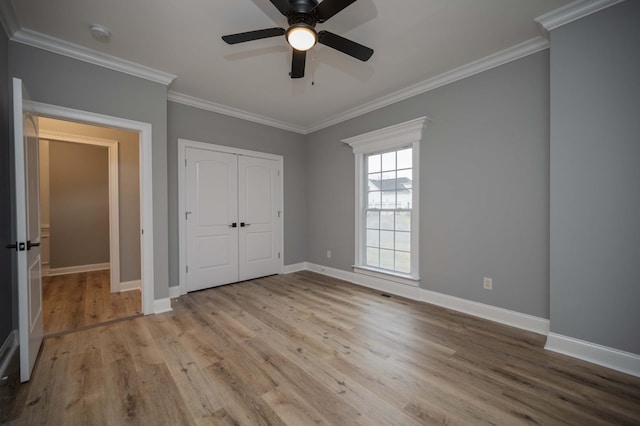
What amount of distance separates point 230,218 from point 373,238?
229 centimetres

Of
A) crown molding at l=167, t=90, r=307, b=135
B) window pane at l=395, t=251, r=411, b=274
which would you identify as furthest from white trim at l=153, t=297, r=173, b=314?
window pane at l=395, t=251, r=411, b=274

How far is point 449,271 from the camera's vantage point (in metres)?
3.22

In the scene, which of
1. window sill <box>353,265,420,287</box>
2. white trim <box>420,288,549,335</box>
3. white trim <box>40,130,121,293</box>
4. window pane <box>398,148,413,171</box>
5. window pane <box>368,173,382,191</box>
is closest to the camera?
white trim <box>420,288,549,335</box>

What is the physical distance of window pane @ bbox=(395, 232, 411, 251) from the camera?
3.69 metres

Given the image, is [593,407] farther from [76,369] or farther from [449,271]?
[76,369]

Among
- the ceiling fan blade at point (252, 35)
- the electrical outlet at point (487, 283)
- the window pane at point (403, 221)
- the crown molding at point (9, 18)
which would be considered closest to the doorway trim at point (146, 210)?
the crown molding at point (9, 18)

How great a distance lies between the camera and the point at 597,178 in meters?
2.07

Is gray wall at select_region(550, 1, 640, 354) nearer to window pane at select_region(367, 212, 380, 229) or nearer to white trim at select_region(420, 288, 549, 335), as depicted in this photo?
white trim at select_region(420, 288, 549, 335)

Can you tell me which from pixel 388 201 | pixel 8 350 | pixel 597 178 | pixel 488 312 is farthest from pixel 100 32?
pixel 488 312

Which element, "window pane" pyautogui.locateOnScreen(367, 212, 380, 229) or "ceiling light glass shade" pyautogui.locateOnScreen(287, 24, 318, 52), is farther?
"window pane" pyautogui.locateOnScreen(367, 212, 380, 229)

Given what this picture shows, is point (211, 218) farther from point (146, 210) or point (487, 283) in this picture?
point (487, 283)

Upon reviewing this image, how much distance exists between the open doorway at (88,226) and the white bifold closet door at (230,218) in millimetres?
905

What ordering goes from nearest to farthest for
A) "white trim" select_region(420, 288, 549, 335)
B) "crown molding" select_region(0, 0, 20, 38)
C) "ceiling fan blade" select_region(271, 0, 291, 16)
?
"ceiling fan blade" select_region(271, 0, 291, 16) < "crown molding" select_region(0, 0, 20, 38) < "white trim" select_region(420, 288, 549, 335)

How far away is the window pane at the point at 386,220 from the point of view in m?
3.92
